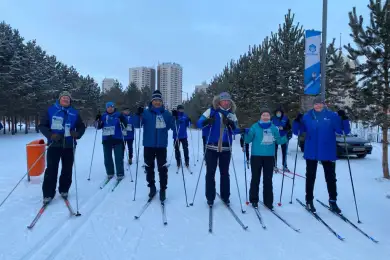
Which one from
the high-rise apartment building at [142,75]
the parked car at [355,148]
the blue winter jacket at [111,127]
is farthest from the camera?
the high-rise apartment building at [142,75]

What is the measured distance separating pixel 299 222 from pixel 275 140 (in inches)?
59.5

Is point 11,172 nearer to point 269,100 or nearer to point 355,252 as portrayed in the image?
point 355,252

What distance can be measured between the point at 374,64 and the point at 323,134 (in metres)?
4.56

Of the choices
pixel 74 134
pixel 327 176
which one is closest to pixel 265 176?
pixel 327 176

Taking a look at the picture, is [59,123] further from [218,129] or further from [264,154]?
[264,154]

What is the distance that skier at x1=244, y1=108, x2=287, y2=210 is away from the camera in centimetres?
531

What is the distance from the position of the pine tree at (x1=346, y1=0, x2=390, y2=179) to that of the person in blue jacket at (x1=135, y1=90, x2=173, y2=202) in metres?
6.05

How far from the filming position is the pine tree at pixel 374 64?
7930 mm

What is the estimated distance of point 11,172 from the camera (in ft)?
27.5

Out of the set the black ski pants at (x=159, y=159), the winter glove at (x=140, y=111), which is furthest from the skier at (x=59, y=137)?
the black ski pants at (x=159, y=159)

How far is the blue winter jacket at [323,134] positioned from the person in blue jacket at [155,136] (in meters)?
2.71

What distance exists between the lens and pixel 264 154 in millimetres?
5305

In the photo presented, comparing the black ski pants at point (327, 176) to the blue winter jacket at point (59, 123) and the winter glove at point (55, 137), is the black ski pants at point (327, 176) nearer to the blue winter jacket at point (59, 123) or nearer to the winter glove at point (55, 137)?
the blue winter jacket at point (59, 123)

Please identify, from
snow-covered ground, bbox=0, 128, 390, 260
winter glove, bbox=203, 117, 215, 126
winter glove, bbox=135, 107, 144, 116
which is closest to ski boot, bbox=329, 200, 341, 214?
snow-covered ground, bbox=0, 128, 390, 260
